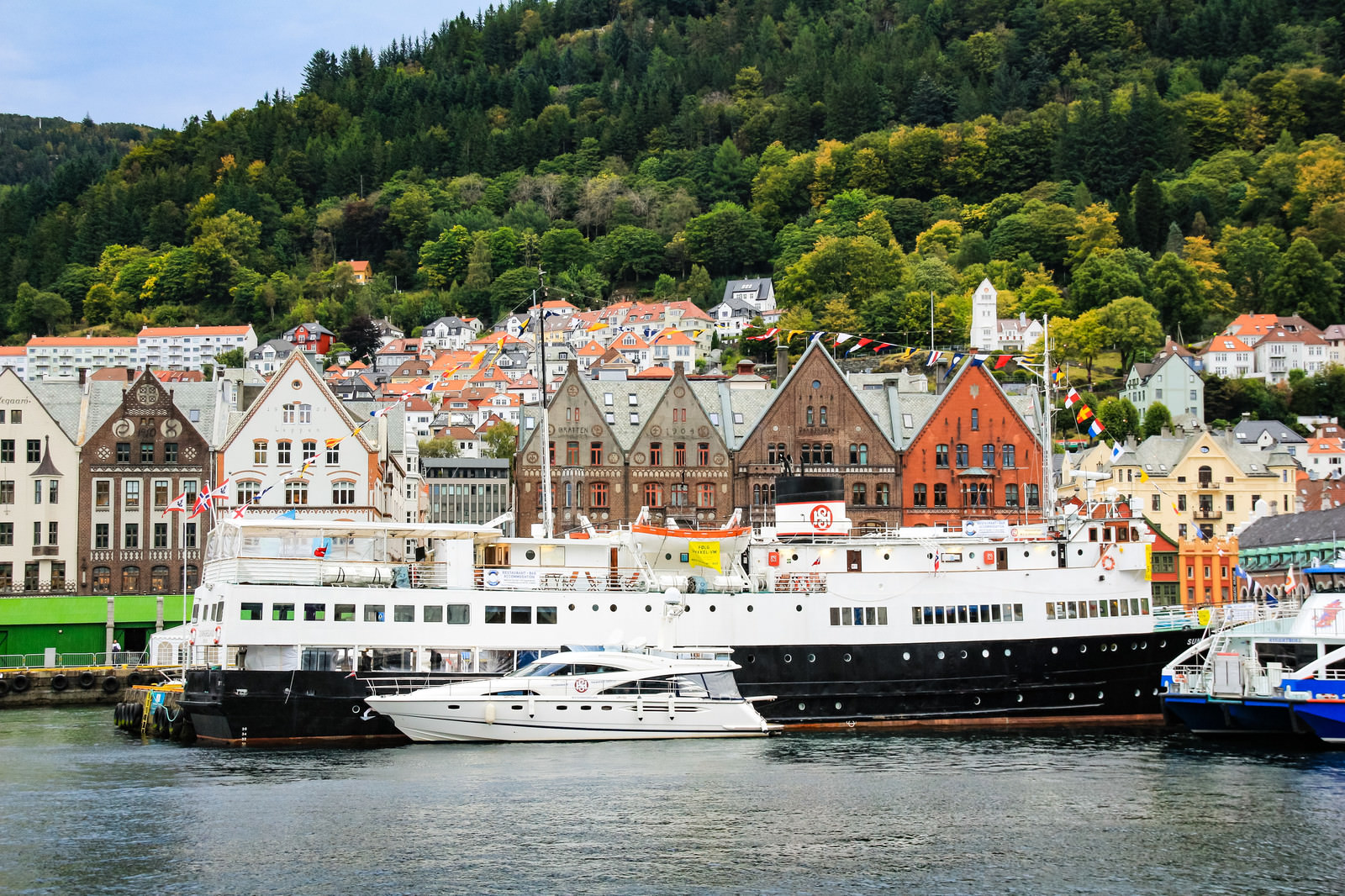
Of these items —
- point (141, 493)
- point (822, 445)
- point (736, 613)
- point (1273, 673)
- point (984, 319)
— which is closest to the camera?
point (1273, 673)

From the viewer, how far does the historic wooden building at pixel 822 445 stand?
250ft

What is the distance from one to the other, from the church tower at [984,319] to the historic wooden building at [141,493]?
95.8m

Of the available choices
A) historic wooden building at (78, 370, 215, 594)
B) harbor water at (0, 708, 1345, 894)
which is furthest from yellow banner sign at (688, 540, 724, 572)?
historic wooden building at (78, 370, 215, 594)

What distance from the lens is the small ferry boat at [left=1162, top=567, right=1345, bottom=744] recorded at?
4591 centimetres

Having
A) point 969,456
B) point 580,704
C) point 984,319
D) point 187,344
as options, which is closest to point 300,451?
point 580,704

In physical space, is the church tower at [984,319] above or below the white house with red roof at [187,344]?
below

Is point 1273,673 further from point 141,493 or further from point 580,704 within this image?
point 141,493

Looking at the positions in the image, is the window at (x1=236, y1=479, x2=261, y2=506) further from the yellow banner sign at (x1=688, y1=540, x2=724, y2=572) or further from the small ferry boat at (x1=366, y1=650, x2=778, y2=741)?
the yellow banner sign at (x1=688, y1=540, x2=724, y2=572)

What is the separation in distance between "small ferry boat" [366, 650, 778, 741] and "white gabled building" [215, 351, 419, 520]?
27.6 meters

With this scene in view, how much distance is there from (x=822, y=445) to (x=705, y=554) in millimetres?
25098

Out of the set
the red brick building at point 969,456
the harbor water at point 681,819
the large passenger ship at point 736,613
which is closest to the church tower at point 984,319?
the red brick building at point 969,456

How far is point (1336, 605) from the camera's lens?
4722cm

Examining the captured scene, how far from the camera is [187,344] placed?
188m

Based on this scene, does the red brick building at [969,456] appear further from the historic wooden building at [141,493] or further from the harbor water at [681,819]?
the historic wooden building at [141,493]
